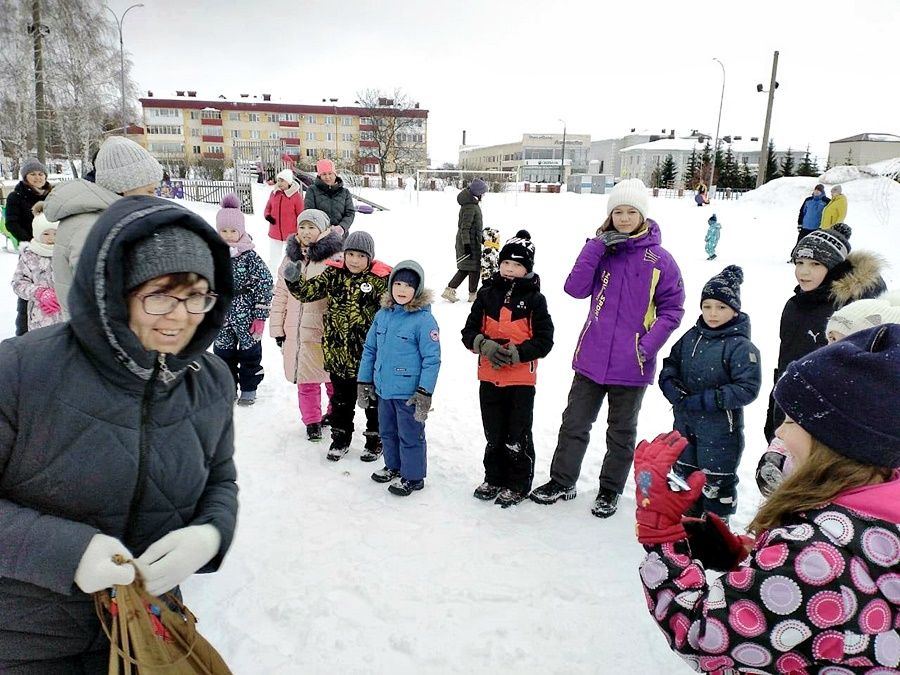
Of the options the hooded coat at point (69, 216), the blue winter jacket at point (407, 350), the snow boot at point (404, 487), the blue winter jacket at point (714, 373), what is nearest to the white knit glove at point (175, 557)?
the hooded coat at point (69, 216)

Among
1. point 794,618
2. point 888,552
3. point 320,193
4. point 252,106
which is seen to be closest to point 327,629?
point 794,618

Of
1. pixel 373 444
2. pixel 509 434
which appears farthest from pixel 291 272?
pixel 509 434

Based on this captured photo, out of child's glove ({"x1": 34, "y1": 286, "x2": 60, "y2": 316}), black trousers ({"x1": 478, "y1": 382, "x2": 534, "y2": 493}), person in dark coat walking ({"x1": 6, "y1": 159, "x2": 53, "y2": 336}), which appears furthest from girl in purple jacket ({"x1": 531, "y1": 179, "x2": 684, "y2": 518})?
person in dark coat walking ({"x1": 6, "y1": 159, "x2": 53, "y2": 336})

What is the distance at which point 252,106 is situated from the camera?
68125mm

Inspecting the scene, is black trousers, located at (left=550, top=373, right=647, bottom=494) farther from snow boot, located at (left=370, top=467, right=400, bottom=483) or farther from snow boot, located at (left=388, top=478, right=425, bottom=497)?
snow boot, located at (left=370, top=467, right=400, bottom=483)

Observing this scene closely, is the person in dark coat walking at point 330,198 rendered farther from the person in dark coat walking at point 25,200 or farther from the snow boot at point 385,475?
the snow boot at point 385,475

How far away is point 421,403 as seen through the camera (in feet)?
12.6

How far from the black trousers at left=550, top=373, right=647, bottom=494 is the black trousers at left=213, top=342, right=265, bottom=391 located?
121 inches

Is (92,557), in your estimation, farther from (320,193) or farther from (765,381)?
(320,193)

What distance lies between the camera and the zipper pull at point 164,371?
147cm

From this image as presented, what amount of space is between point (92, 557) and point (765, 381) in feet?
22.0

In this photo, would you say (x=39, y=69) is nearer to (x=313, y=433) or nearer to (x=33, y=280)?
(x=33, y=280)

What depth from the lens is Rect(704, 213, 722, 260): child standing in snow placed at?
15.5 meters

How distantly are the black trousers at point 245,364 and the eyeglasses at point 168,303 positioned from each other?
161 inches
